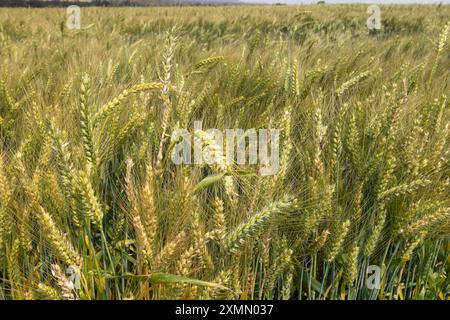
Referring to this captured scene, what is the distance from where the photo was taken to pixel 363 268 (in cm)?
115

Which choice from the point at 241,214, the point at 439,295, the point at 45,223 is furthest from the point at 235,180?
the point at 439,295

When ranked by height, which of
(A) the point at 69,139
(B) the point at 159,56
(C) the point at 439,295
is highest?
(B) the point at 159,56

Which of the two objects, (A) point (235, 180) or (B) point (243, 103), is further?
(B) point (243, 103)

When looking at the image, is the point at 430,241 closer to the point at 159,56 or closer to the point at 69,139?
the point at 69,139

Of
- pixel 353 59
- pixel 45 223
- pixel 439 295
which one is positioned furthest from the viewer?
pixel 353 59

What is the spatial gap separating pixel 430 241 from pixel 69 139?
3.94 feet

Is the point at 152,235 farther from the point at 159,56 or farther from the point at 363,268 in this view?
the point at 159,56

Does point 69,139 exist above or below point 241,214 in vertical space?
above

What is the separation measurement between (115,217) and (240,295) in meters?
0.53

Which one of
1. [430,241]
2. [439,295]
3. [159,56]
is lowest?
[439,295]
